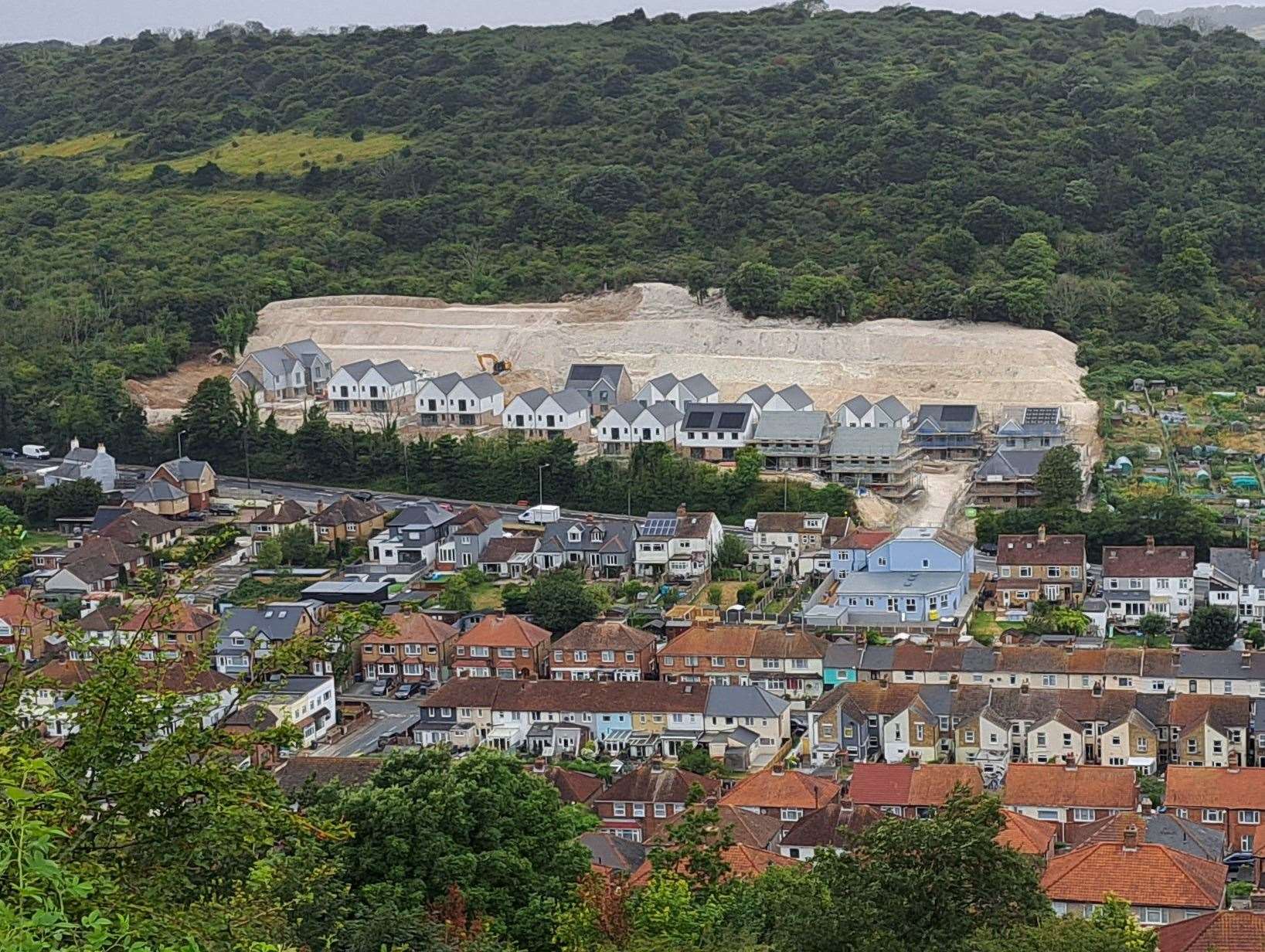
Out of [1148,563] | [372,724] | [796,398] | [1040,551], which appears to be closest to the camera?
[372,724]

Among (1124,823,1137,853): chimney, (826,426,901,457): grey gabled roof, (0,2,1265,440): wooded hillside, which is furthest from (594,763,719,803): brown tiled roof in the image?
(0,2,1265,440): wooded hillside

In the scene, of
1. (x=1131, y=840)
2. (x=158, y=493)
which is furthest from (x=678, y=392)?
(x=1131, y=840)

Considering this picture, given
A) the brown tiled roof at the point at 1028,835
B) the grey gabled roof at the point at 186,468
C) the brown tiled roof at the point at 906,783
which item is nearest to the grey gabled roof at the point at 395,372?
the grey gabled roof at the point at 186,468

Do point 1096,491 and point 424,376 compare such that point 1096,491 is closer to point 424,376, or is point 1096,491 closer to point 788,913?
point 424,376

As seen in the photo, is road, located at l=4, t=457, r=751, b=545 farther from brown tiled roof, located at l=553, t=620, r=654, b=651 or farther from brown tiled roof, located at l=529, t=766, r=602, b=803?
brown tiled roof, located at l=529, t=766, r=602, b=803

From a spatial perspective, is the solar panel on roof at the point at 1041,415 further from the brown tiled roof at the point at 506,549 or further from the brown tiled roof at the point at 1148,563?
the brown tiled roof at the point at 506,549

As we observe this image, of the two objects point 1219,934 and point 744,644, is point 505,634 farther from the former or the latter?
point 1219,934

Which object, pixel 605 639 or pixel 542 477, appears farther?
pixel 542 477
